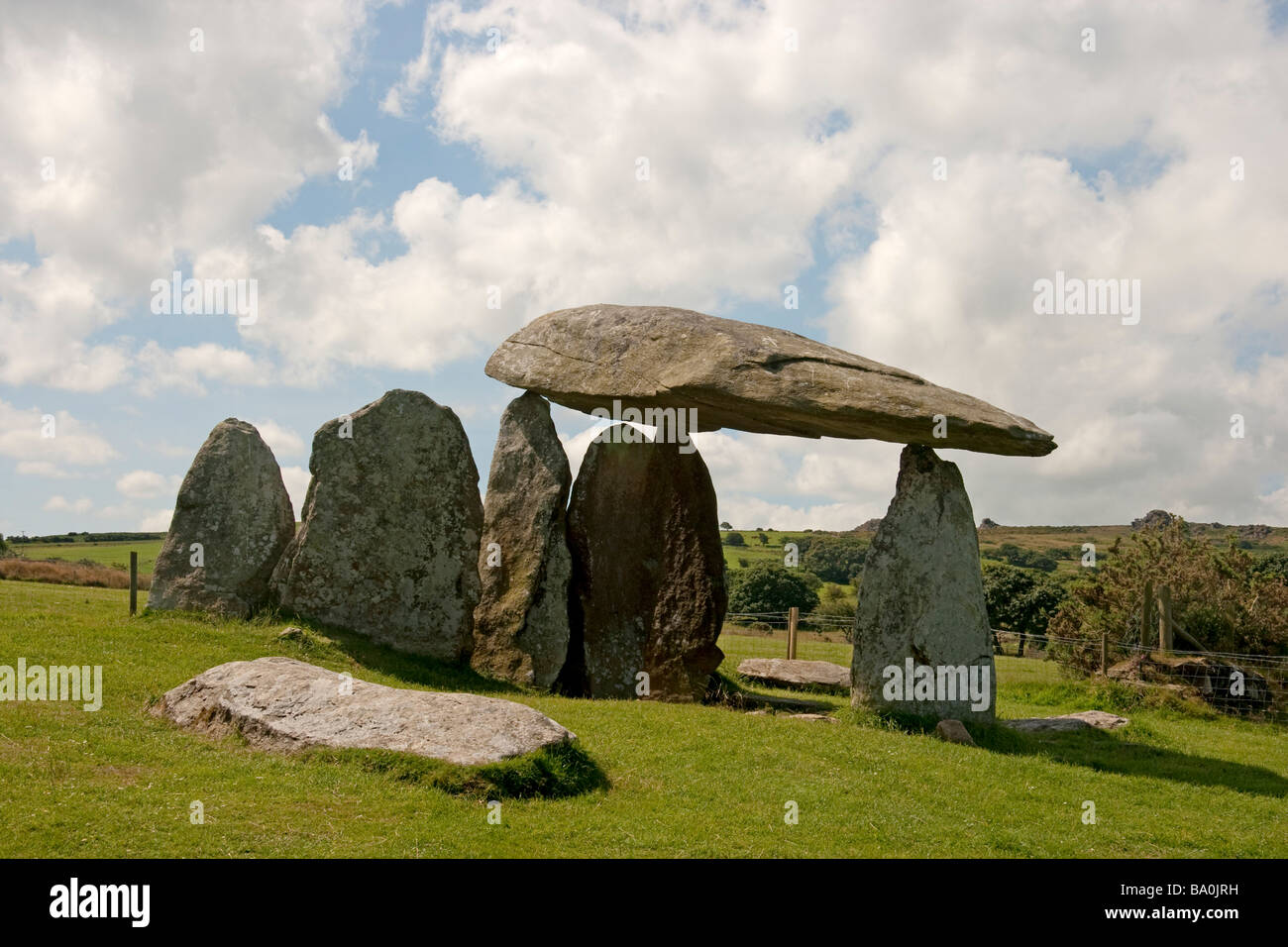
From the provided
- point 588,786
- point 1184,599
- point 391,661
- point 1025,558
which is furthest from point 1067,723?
point 1025,558

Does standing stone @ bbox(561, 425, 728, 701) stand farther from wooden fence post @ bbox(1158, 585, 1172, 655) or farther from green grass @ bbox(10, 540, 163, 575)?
green grass @ bbox(10, 540, 163, 575)

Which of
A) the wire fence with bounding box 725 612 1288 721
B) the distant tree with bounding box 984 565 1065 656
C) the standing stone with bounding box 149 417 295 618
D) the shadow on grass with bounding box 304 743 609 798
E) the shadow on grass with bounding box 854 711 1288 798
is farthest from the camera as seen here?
the distant tree with bounding box 984 565 1065 656

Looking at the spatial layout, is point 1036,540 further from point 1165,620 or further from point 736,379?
point 736,379

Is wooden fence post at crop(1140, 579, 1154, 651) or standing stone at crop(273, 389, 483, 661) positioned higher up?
standing stone at crop(273, 389, 483, 661)

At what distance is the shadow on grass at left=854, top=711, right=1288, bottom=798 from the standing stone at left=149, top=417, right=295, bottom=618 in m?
10.0

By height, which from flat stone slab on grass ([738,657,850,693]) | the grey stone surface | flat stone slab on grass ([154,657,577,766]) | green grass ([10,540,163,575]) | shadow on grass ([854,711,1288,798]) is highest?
the grey stone surface

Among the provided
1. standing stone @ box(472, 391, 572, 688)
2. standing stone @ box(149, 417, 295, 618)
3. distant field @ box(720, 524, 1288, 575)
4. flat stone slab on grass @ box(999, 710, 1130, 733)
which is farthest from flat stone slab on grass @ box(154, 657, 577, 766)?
distant field @ box(720, 524, 1288, 575)

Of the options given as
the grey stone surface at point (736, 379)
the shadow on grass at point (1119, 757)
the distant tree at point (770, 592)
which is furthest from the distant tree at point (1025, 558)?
the grey stone surface at point (736, 379)

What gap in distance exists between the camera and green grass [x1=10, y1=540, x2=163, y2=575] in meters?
53.7

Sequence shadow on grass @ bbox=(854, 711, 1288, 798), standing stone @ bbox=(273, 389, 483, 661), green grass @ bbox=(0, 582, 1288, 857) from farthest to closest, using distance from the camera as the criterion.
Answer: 1. standing stone @ bbox=(273, 389, 483, 661)
2. shadow on grass @ bbox=(854, 711, 1288, 798)
3. green grass @ bbox=(0, 582, 1288, 857)

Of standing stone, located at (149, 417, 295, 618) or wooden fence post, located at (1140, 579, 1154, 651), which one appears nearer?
standing stone, located at (149, 417, 295, 618)

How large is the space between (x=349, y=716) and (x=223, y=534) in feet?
23.5
